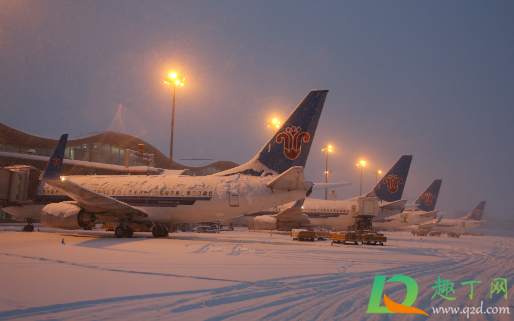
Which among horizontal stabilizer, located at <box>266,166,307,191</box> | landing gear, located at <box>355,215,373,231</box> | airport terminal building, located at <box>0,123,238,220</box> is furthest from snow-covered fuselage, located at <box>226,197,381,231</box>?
horizontal stabilizer, located at <box>266,166,307,191</box>

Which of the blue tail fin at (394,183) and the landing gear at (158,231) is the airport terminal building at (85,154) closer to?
the landing gear at (158,231)

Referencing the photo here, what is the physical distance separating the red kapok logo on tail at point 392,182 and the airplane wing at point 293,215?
8234mm

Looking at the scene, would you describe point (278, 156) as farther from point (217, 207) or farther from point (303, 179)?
point (217, 207)

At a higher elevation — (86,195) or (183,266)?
(86,195)

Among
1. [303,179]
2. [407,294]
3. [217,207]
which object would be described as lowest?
[407,294]

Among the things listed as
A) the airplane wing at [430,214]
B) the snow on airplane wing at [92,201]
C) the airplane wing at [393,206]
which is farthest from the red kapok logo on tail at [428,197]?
the snow on airplane wing at [92,201]

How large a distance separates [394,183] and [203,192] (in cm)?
2131

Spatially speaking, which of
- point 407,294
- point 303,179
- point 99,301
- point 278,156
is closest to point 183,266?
point 99,301

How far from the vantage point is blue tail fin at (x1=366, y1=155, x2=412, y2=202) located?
32625mm

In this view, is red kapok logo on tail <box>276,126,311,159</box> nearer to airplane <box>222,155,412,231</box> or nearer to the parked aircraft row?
the parked aircraft row

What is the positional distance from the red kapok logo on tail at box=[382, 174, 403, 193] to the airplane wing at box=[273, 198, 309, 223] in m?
8.23

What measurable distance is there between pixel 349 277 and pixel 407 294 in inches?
70.6

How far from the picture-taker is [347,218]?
3300cm

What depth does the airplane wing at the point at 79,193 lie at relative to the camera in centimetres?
1552
